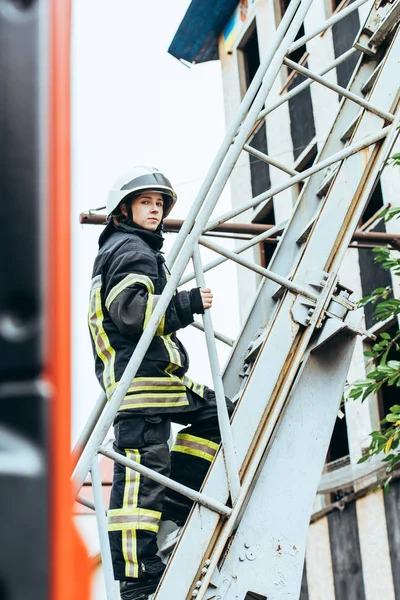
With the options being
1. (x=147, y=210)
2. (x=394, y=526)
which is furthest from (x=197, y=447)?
(x=394, y=526)

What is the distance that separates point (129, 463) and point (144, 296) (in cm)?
76

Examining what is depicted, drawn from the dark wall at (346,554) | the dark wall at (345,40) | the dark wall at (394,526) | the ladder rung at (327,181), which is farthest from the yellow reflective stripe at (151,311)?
the dark wall at (345,40)

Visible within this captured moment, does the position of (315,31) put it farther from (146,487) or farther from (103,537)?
(103,537)

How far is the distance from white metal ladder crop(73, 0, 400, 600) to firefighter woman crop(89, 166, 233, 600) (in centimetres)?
21

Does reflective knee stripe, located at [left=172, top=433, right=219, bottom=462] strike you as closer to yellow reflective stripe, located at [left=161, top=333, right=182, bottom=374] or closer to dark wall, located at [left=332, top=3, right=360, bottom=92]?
yellow reflective stripe, located at [left=161, top=333, right=182, bottom=374]

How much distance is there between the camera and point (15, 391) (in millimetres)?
1067

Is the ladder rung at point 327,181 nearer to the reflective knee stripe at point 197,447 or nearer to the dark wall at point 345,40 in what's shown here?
the reflective knee stripe at point 197,447

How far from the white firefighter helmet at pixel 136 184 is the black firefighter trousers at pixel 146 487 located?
101cm

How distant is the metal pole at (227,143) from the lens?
4090mm

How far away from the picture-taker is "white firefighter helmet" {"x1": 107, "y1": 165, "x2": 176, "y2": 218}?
4.71 metres

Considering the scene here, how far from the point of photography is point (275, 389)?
410 centimetres

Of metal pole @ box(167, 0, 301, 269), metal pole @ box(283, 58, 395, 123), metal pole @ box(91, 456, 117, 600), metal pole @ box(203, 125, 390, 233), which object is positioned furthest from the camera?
metal pole @ box(283, 58, 395, 123)

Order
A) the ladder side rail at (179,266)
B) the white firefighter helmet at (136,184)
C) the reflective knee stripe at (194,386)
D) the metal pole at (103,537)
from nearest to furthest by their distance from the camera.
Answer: the metal pole at (103,537) < the ladder side rail at (179,266) < the reflective knee stripe at (194,386) < the white firefighter helmet at (136,184)

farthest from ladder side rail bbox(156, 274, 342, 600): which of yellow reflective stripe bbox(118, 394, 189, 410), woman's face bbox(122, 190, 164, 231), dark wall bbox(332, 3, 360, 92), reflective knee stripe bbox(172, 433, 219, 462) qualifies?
dark wall bbox(332, 3, 360, 92)
